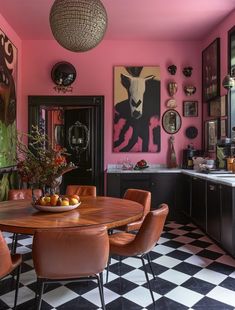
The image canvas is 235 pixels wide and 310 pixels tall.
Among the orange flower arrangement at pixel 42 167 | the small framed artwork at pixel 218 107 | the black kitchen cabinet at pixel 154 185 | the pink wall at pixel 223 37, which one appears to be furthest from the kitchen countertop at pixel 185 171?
the orange flower arrangement at pixel 42 167

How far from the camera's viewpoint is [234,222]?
127 inches

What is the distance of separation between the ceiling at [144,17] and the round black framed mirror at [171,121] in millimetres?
1336

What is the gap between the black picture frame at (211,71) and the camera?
15.7ft

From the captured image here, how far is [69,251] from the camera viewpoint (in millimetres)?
1870

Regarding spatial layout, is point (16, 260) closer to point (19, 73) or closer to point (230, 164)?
point (230, 164)

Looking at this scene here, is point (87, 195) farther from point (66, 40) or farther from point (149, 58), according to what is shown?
point (149, 58)

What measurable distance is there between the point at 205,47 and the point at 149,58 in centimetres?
101

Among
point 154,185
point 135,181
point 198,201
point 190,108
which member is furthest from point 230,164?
point 190,108

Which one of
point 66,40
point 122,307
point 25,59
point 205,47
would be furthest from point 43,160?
point 205,47

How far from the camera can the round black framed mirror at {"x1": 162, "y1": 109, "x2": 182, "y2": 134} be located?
5512 millimetres

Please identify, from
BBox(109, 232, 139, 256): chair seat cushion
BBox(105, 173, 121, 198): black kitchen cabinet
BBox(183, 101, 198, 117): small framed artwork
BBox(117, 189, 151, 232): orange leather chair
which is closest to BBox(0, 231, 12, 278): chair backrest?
BBox(109, 232, 139, 256): chair seat cushion

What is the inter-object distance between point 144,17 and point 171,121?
1.88 metres

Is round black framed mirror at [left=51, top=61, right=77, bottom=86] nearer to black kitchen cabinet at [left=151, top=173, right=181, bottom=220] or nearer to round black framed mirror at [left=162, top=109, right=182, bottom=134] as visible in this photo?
round black framed mirror at [left=162, top=109, right=182, bottom=134]

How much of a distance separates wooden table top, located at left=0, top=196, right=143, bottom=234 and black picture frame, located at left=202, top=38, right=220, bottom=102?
115 inches
